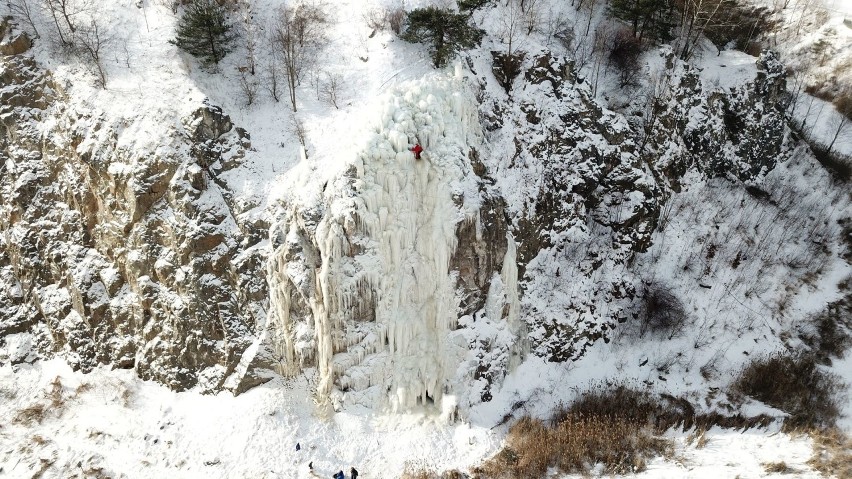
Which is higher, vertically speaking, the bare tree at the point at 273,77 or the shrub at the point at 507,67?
the shrub at the point at 507,67

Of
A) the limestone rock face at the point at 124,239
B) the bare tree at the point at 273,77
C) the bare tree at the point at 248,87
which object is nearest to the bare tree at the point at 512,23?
the bare tree at the point at 273,77

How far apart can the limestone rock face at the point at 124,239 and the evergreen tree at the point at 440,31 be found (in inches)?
307

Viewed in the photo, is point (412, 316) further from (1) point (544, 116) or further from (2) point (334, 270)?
(1) point (544, 116)

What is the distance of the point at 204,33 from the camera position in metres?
17.7

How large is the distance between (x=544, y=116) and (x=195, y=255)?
14.3 m

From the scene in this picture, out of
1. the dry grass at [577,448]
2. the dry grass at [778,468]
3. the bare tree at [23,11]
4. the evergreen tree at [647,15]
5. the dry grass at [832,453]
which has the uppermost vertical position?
the evergreen tree at [647,15]

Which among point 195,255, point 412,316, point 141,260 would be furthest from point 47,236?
point 412,316

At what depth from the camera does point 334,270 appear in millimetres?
15711

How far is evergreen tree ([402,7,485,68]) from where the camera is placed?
57.9 ft

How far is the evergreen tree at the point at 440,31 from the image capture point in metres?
17.7

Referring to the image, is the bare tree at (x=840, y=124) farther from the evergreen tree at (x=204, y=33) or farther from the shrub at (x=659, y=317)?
the evergreen tree at (x=204, y=33)

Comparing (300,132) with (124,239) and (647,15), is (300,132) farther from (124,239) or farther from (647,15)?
(647,15)

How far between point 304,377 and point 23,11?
17.6m

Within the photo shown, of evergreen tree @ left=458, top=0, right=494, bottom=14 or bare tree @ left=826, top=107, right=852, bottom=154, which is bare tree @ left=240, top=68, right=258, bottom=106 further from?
bare tree @ left=826, top=107, right=852, bottom=154
